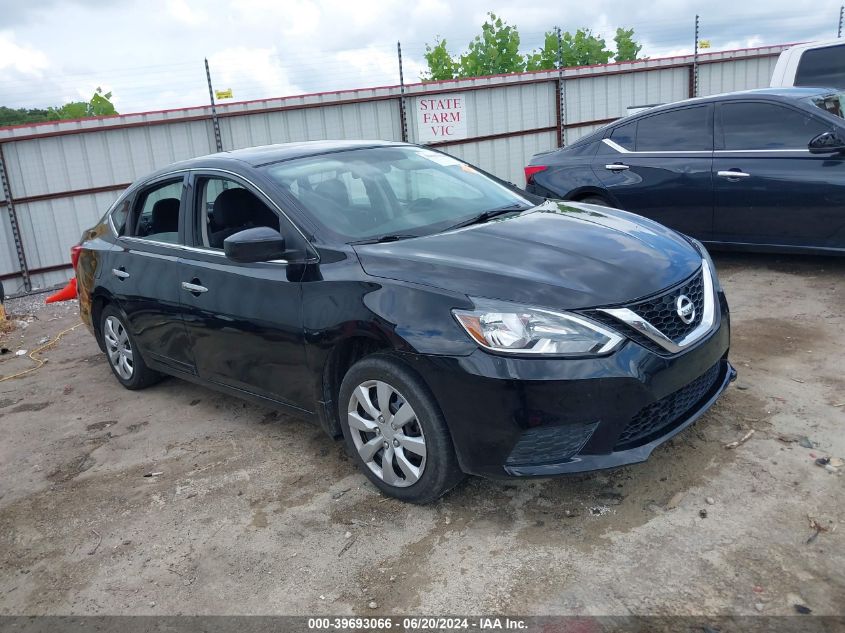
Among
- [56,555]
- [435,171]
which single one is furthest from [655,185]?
[56,555]

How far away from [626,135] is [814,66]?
11.3 feet

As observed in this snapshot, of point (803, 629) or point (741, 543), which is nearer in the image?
point (803, 629)

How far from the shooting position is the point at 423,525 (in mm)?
3387

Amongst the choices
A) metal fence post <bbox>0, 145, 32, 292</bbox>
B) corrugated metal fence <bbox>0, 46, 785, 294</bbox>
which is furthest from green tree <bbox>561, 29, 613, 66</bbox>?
metal fence post <bbox>0, 145, 32, 292</bbox>

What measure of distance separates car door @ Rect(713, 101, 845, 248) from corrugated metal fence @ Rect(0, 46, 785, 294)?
23.4ft

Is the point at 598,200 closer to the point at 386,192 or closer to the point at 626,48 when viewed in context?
Result: the point at 386,192

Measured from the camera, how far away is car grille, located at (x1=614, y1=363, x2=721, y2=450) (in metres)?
3.19

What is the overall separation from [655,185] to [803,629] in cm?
526

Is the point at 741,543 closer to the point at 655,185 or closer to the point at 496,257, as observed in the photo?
the point at 496,257

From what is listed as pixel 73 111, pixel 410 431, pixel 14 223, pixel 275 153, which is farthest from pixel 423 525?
pixel 73 111

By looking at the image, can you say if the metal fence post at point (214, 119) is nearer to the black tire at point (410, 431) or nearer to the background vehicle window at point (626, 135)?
the background vehicle window at point (626, 135)

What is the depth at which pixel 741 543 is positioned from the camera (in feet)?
9.80

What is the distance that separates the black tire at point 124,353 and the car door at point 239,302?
40.4 inches

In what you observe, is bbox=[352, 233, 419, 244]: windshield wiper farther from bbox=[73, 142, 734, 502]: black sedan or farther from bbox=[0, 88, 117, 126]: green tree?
bbox=[0, 88, 117, 126]: green tree
